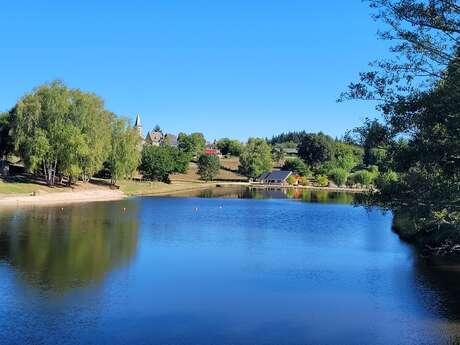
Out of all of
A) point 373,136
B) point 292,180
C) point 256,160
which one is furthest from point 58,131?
point 292,180

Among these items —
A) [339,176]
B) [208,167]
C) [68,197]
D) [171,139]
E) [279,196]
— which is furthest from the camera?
[171,139]

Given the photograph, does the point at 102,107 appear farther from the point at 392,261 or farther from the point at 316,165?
the point at 316,165

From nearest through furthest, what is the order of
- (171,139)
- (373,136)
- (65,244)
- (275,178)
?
(373,136) → (65,244) → (275,178) → (171,139)

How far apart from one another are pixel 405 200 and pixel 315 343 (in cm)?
602

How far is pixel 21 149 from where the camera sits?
210ft

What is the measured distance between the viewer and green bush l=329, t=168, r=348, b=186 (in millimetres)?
124625

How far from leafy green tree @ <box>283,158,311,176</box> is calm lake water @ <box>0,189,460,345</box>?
99825 mm

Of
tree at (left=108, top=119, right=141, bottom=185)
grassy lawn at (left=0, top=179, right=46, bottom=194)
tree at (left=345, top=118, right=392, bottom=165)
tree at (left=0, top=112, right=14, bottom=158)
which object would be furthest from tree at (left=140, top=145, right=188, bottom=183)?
tree at (left=345, top=118, right=392, bottom=165)

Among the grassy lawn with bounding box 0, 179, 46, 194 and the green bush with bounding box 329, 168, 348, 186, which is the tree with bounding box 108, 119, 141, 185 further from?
the green bush with bounding box 329, 168, 348, 186

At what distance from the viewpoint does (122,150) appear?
74.6 meters

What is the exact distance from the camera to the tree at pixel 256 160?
134000 millimetres

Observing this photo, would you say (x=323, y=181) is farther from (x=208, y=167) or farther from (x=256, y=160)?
(x=208, y=167)

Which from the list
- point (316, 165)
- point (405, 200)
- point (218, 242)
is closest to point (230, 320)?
point (405, 200)

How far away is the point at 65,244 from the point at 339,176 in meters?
101
